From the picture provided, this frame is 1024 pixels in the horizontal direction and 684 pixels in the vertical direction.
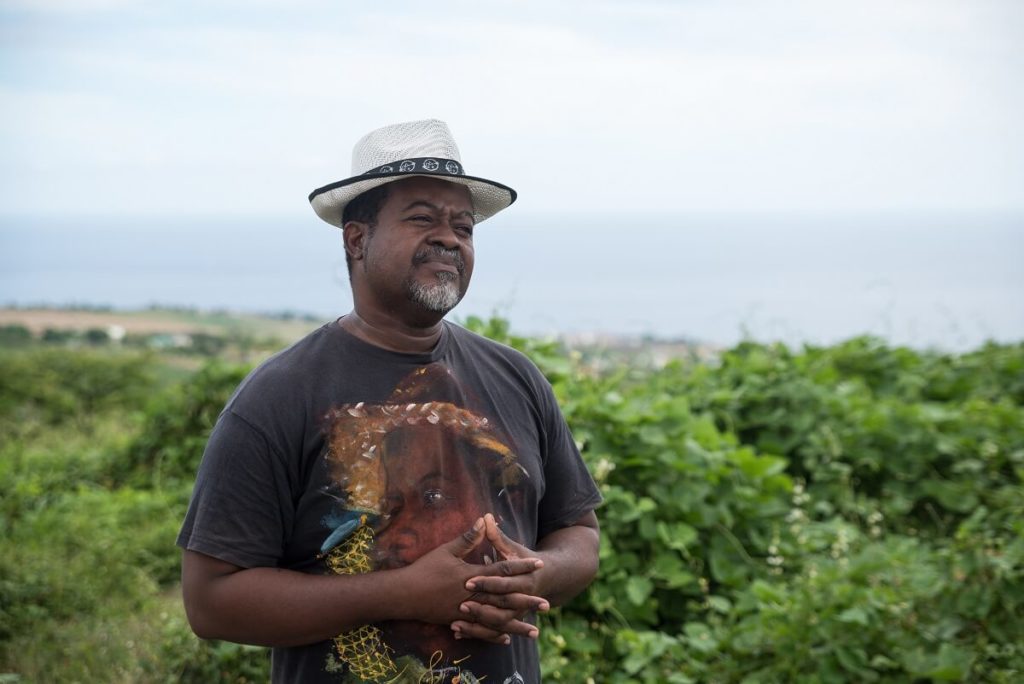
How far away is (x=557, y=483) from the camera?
3.14 meters

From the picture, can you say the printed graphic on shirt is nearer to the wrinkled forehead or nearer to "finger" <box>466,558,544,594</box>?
"finger" <box>466,558,544,594</box>

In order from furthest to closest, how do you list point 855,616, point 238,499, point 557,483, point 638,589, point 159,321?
1. point 159,321
2. point 638,589
3. point 855,616
4. point 557,483
5. point 238,499

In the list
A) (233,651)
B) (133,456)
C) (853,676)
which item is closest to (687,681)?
(853,676)

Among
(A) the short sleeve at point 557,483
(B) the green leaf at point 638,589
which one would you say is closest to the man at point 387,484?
(A) the short sleeve at point 557,483

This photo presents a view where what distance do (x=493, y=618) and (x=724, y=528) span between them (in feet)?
10.3

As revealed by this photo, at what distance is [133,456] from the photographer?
8273 mm

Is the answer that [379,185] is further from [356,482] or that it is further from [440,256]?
[356,482]

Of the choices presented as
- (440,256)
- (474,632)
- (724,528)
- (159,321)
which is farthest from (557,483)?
(159,321)

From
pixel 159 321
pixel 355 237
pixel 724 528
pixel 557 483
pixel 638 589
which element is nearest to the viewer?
pixel 355 237

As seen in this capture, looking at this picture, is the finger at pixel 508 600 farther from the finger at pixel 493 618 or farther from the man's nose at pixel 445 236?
the man's nose at pixel 445 236

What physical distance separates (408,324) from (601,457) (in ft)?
8.75

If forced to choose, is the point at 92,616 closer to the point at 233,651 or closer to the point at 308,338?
the point at 233,651

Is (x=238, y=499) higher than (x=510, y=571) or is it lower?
higher

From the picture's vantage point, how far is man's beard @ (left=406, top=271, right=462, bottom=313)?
280cm
